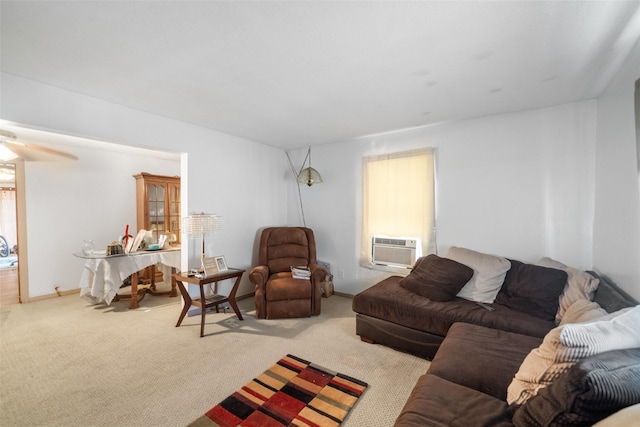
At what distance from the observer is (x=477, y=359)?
1.54 meters

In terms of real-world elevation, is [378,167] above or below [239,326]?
above

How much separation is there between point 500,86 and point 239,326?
352 cm

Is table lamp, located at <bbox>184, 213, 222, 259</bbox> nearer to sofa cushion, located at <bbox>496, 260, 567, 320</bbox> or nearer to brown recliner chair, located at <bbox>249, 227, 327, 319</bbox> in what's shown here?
brown recliner chair, located at <bbox>249, 227, 327, 319</bbox>

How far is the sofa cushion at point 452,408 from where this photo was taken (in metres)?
1.08

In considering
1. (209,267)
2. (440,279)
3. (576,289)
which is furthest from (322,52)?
(576,289)

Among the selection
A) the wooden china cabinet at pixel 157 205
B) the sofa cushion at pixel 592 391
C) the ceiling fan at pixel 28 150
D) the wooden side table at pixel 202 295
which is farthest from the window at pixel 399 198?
the ceiling fan at pixel 28 150

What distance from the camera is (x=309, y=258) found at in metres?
3.92

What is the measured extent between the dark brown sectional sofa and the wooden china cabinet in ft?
12.9

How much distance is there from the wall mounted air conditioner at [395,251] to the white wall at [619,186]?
5.43 feet

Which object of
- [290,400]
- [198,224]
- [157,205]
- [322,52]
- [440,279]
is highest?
[322,52]

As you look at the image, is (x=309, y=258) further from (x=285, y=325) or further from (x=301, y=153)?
(x=301, y=153)

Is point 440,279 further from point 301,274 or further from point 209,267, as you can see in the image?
point 209,267

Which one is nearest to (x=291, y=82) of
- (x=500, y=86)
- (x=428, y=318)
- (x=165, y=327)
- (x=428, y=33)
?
(x=428, y=33)

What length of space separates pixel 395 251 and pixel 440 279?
1002 mm
